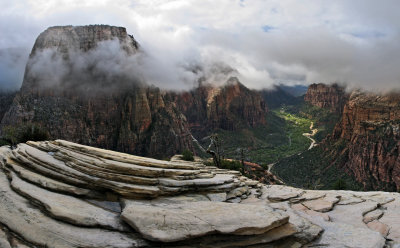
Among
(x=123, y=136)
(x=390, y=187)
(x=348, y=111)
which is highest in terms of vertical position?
(x=348, y=111)

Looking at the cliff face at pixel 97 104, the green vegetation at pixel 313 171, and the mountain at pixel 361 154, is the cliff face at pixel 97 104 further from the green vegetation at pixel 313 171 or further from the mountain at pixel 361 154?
the mountain at pixel 361 154

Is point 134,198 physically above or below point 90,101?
below

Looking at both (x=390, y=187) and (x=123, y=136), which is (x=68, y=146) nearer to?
(x=123, y=136)

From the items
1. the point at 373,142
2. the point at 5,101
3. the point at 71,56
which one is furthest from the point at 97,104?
the point at 373,142

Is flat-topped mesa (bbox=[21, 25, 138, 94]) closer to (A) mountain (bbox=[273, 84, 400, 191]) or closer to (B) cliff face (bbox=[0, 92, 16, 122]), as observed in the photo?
(B) cliff face (bbox=[0, 92, 16, 122])

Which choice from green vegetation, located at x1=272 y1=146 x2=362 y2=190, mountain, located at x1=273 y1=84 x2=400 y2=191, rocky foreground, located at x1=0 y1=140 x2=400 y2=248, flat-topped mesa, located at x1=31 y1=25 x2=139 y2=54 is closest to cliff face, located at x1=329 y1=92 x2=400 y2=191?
mountain, located at x1=273 y1=84 x2=400 y2=191

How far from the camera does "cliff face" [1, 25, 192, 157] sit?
111 m

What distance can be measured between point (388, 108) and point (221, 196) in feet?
438

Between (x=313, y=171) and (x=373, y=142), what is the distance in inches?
1258

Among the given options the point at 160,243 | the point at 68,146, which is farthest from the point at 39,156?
the point at 160,243

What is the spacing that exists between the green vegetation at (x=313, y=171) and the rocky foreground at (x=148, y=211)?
83.1 m

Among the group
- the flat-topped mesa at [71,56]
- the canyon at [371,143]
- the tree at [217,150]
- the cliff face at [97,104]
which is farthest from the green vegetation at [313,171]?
the flat-topped mesa at [71,56]

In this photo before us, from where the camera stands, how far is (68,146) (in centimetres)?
1869

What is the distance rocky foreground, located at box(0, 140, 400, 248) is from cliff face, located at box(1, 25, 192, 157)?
103 metres
